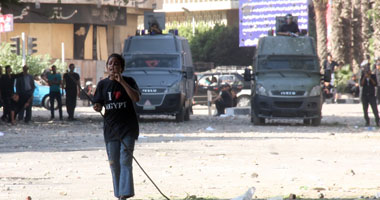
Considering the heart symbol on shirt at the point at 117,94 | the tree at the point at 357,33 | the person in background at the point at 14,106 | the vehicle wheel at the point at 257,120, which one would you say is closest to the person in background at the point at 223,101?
the vehicle wheel at the point at 257,120

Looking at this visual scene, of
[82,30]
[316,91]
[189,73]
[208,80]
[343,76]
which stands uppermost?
[82,30]

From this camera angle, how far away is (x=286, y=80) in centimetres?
2859

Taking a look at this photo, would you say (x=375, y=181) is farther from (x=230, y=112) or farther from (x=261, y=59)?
(x=230, y=112)

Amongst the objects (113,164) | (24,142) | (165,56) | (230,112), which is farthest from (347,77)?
(113,164)

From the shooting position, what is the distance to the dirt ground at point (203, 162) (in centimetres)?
1194

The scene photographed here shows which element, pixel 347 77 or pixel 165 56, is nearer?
pixel 165 56

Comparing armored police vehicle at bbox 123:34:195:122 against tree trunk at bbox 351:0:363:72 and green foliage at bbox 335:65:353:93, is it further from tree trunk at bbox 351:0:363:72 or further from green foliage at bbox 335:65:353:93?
tree trunk at bbox 351:0:363:72

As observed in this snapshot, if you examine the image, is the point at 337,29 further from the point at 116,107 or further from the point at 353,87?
the point at 116,107

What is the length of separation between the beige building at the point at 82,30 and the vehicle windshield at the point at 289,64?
41.6 m

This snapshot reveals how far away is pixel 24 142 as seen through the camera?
70.5 feet

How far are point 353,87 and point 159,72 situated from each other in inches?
974

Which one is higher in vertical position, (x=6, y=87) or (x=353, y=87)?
(x=6, y=87)

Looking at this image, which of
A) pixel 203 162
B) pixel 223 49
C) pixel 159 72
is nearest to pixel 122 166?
pixel 203 162

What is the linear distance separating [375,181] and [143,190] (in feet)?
9.44
